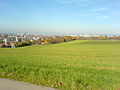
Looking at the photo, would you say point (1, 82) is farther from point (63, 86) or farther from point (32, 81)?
point (63, 86)

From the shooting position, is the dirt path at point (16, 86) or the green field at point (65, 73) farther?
the green field at point (65, 73)

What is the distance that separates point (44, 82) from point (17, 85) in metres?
1.09

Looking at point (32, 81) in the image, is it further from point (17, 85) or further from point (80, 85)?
point (80, 85)

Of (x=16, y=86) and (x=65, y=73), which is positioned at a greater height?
(x=16, y=86)

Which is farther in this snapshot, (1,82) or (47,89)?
(1,82)

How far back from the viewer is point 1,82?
224 inches

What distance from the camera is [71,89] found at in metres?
4.98

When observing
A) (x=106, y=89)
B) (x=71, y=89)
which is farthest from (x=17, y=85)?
(x=106, y=89)

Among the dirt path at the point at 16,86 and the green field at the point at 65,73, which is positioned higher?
the dirt path at the point at 16,86

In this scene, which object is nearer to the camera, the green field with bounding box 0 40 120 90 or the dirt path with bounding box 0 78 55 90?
the dirt path with bounding box 0 78 55 90

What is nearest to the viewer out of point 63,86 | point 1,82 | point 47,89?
point 47,89

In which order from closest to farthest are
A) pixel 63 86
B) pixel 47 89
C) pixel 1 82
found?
pixel 47 89 → pixel 63 86 → pixel 1 82

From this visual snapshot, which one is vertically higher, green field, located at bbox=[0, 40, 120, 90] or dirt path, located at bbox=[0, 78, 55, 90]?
dirt path, located at bbox=[0, 78, 55, 90]

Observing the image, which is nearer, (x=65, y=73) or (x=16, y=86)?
(x=16, y=86)
